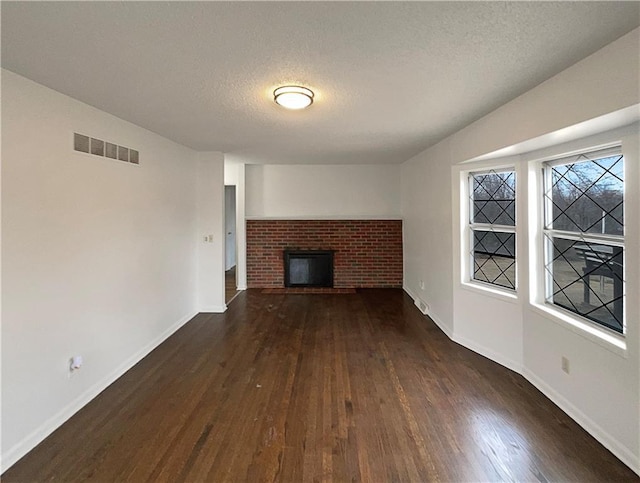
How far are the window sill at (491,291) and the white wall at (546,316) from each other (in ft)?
0.07

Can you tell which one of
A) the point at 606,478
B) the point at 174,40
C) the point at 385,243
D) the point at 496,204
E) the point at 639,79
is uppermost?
the point at 174,40

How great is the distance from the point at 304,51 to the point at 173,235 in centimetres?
298

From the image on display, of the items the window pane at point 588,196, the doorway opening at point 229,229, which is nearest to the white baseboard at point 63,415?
the window pane at point 588,196

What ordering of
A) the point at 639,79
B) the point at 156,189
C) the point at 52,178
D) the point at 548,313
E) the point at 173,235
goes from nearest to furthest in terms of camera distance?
the point at 639,79
the point at 52,178
the point at 548,313
the point at 156,189
the point at 173,235

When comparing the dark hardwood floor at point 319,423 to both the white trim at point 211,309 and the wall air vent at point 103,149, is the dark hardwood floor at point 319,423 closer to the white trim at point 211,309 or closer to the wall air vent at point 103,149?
the white trim at point 211,309

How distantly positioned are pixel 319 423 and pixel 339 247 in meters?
4.38

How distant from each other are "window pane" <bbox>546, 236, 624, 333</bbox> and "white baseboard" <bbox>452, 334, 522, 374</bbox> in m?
0.68

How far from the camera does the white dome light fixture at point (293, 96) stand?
2.20m

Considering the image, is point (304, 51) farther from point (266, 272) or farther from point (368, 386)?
point (266, 272)

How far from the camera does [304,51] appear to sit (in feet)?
5.64

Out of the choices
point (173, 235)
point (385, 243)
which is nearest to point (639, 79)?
point (173, 235)

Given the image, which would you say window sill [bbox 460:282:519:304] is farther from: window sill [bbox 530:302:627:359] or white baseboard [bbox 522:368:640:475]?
white baseboard [bbox 522:368:640:475]

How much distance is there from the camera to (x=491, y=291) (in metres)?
3.21

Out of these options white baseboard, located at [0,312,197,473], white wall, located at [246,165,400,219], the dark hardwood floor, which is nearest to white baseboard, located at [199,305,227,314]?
the dark hardwood floor
